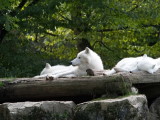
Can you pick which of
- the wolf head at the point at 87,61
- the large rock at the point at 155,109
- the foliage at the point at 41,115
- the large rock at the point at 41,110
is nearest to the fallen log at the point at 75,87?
the large rock at the point at 155,109

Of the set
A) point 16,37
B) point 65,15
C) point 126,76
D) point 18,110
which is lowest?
point 18,110

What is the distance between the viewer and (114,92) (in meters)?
8.21

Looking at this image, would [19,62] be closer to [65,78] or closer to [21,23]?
[21,23]

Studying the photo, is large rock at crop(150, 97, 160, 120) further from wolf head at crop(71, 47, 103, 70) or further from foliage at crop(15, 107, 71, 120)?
foliage at crop(15, 107, 71, 120)

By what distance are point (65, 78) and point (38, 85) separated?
658 millimetres

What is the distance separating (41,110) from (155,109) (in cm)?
302

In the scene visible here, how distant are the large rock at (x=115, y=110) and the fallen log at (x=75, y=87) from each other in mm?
730


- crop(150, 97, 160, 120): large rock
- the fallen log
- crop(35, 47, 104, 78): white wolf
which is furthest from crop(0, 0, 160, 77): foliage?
crop(150, 97, 160, 120): large rock

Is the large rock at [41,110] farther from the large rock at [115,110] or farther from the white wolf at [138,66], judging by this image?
the white wolf at [138,66]

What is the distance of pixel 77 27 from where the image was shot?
15.2 meters

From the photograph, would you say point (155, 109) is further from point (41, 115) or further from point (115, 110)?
point (41, 115)

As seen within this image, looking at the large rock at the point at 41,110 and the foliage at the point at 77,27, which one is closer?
the large rock at the point at 41,110

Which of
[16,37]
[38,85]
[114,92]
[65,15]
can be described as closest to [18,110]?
[38,85]

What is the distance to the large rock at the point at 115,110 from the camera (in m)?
7.27
